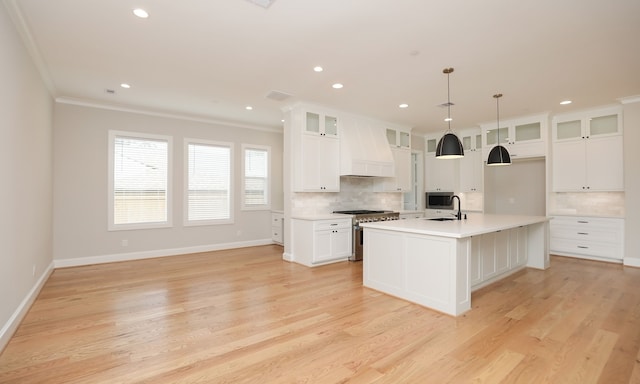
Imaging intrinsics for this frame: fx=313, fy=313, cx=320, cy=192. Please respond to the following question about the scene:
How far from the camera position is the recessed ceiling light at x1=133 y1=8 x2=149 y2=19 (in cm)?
276

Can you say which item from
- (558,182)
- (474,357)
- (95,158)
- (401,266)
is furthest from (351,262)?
(95,158)

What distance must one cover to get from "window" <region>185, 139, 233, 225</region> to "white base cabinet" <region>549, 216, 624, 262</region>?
263 inches

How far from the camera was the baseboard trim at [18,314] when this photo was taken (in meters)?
2.57

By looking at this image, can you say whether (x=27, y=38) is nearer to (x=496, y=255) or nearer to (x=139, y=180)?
(x=139, y=180)

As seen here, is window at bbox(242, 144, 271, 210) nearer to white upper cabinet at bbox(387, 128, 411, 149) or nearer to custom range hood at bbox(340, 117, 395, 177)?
custom range hood at bbox(340, 117, 395, 177)

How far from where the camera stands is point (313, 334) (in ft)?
9.22

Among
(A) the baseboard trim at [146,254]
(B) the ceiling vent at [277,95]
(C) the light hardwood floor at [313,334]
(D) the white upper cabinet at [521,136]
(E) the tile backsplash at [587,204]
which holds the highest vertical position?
(B) the ceiling vent at [277,95]

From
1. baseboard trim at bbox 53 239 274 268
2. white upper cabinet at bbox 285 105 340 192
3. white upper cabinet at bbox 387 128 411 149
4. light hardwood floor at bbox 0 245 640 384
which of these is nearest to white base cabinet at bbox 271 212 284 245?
baseboard trim at bbox 53 239 274 268

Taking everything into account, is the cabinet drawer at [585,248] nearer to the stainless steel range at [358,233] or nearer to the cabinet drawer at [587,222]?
the cabinet drawer at [587,222]

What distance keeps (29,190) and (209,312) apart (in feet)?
8.03

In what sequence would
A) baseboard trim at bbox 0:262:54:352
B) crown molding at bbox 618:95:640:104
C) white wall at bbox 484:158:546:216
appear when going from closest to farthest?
baseboard trim at bbox 0:262:54:352, crown molding at bbox 618:95:640:104, white wall at bbox 484:158:546:216

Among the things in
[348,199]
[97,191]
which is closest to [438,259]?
[348,199]

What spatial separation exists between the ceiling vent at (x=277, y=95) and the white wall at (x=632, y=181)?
18.9 feet

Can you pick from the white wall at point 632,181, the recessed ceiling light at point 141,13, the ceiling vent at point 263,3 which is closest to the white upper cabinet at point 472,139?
the white wall at point 632,181
